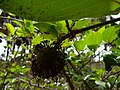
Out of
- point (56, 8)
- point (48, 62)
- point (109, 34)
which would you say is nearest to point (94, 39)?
point (109, 34)

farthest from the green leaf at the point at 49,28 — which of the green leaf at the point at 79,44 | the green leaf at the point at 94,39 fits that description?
the green leaf at the point at 79,44

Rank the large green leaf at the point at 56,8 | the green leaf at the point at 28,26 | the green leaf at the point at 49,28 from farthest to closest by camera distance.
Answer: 1. the green leaf at the point at 28,26
2. the green leaf at the point at 49,28
3. the large green leaf at the point at 56,8

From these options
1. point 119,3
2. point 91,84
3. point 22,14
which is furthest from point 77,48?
point 22,14

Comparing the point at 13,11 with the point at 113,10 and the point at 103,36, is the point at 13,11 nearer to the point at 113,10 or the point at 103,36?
the point at 113,10

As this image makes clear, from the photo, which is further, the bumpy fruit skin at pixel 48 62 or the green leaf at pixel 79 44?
the green leaf at pixel 79 44

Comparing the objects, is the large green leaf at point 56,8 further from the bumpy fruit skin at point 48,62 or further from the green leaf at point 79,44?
the green leaf at point 79,44
